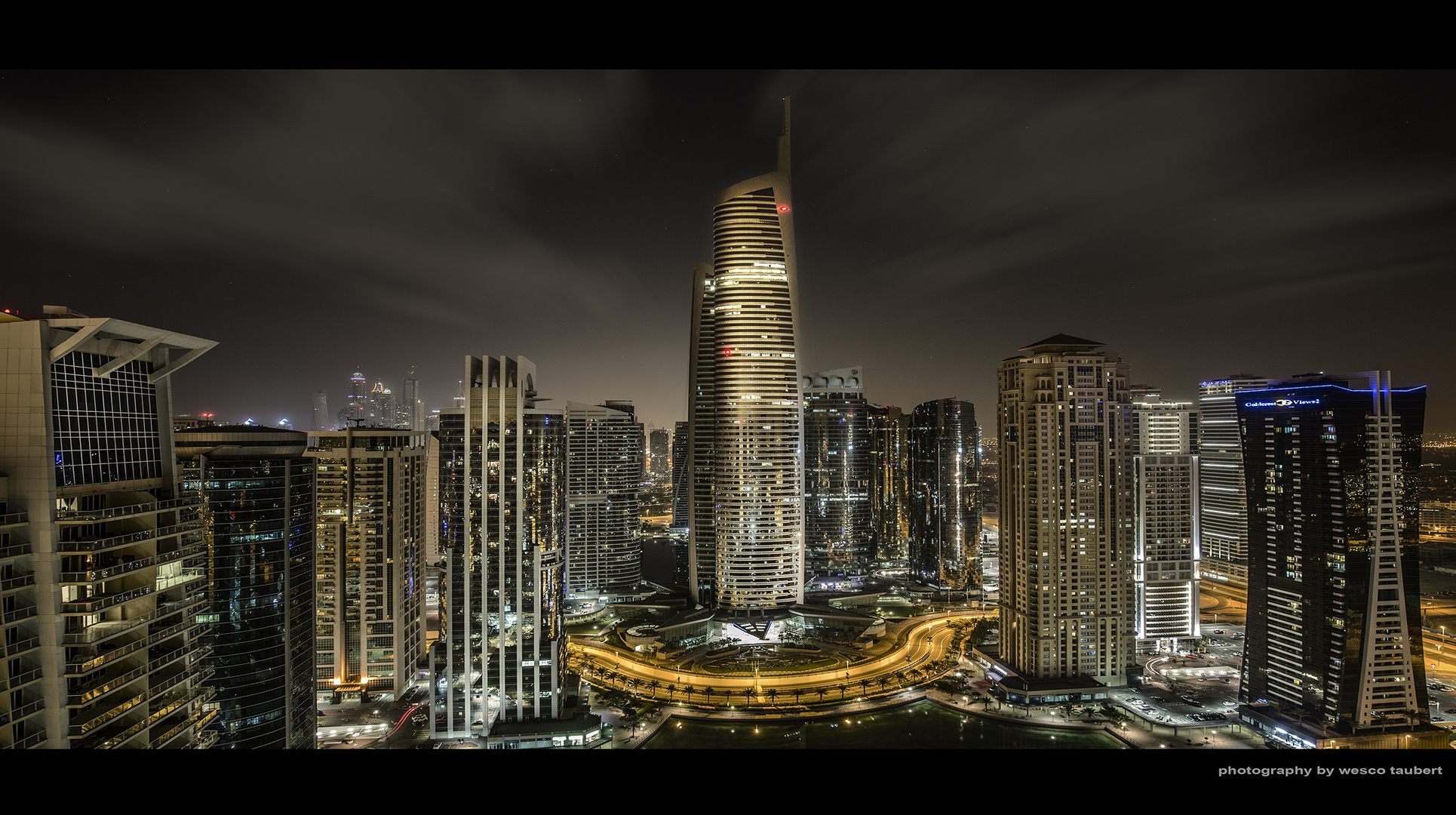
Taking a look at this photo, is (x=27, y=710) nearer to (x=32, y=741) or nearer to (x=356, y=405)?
(x=32, y=741)

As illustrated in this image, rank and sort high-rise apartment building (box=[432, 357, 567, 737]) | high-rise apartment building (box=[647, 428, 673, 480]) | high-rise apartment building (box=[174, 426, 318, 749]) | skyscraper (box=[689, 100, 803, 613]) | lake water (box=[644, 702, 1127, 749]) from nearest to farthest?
1. high-rise apartment building (box=[174, 426, 318, 749])
2. lake water (box=[644, 702, 1127, 749])
3. high-rise apartment building (box=[432, 357, 567, 737])
4. skyscraper (box=[689, 100, 803, 613])
5. high-rise apartment building (box=[647, 428, 673, 480])

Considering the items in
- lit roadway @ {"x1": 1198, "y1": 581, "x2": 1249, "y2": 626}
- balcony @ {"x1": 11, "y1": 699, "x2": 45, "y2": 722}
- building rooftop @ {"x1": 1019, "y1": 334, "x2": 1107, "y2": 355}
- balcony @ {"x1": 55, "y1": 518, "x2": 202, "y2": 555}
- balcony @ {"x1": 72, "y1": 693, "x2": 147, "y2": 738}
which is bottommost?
lit roadway @ {"x1": 1198, "y1": 581, "x2": 1249, "y2": 626}

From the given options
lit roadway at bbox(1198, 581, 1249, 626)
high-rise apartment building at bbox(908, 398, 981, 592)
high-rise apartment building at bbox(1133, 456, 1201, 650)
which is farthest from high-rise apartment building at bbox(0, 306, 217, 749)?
high-rise apartment building at bbox(908, 398, 981, 592)

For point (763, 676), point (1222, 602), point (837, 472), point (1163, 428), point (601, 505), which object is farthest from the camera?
point (837, 472)

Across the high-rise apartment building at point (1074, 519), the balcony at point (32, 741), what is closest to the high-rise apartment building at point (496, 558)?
the balcony at point (32, 741)

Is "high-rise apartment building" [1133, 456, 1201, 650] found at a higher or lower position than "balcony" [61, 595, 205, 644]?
lower

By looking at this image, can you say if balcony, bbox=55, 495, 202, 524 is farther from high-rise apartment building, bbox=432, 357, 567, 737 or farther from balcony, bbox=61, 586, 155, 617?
high-rise apartment building, bbox=432, 357, 567, 737

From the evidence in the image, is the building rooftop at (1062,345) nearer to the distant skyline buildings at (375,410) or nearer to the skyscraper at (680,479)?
the distant skyline buildings at (375,410)

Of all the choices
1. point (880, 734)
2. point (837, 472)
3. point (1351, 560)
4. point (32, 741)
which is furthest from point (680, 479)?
point (32, 741)
